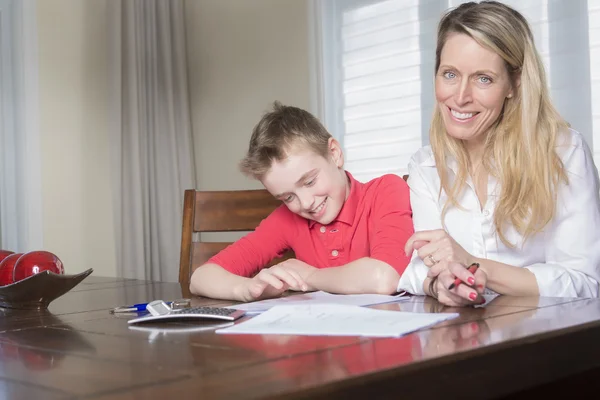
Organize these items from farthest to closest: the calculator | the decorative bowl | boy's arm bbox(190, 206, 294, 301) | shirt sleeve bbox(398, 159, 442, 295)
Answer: shirt sleeve bbox(398, 159, 442, 295) < boy's arm bbox(190, 206, 294, 301) < the decorative bowl < the calculator

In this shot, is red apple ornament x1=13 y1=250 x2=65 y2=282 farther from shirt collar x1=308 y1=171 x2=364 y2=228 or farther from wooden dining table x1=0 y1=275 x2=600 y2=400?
shirt collar x1=308 y1=171 x2=364 y2=228

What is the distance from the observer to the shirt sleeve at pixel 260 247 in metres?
1.79

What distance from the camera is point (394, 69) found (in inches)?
142

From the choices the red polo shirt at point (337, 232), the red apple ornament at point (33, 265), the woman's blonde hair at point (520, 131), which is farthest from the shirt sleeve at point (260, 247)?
the woman's blonde hair at point (520, 131)

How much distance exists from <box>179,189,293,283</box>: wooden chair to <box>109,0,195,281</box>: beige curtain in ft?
6.99

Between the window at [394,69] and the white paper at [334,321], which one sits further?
the window at [394,69]

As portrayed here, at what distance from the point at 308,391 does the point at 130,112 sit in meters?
3.91

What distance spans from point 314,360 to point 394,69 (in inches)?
120

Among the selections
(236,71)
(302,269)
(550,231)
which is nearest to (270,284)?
(302,269)

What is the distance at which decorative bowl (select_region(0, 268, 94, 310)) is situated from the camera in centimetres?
129

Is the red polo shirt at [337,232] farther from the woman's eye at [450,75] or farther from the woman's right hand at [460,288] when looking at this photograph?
the woman's right hand at [460,288]

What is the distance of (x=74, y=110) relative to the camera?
13.7ft

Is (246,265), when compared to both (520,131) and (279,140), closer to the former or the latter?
(279,140)

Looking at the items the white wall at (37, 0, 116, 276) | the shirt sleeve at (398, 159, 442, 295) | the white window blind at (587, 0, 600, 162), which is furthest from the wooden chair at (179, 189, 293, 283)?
the white wall at (37, 0, 116, 276)
